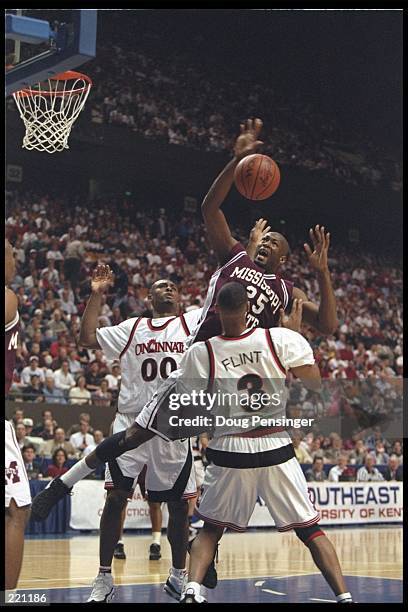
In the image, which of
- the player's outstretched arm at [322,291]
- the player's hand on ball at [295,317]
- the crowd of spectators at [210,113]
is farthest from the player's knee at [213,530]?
the crowd of spectators at [210,113]

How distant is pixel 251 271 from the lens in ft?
21.7

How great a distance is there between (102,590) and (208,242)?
63.4ft

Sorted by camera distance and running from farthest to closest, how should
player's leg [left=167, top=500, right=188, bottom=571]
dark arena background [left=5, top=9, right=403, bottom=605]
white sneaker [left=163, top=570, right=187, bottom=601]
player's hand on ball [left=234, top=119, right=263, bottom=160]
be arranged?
dark arena background [left=5, top=9, right=403, bottom=605]
player's leg [left=167, top=500, right=188, bottom=571]
white sneaker [left=163, top=570, right=187, bottom=601]
player's hand on ball [left=234, top=119, right=263, bottom=160]

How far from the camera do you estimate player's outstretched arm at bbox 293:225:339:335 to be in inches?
254

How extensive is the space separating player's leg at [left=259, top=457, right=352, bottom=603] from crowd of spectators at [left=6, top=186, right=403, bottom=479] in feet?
24.1

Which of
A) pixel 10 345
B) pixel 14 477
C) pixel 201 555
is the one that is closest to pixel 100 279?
pixel 10 345

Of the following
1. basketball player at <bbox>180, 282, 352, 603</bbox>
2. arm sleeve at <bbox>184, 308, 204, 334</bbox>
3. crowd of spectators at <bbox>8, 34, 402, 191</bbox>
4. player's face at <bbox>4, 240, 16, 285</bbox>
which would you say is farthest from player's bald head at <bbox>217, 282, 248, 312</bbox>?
crowd of spectators at <bbox>8, 34, 402, 191</bbox>

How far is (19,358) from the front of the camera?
15.7 m

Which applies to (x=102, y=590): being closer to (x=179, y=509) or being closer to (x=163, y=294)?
(x=179, y=509)

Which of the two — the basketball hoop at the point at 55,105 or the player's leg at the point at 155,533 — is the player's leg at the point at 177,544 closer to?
the player's leg at the point at 155,533

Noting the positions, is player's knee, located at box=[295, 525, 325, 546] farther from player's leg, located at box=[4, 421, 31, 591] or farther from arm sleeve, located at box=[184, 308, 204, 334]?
arm sleeve, located at box=[184, 308, 204, 334]
